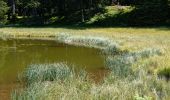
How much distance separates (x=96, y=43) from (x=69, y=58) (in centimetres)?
1025

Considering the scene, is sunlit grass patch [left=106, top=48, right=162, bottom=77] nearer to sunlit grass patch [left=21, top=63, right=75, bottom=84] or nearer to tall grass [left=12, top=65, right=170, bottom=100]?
sunlit grass patch [left=21, top=63, right=75, bottom=84]

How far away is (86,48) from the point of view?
37.9 m

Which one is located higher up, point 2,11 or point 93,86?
point 93,86

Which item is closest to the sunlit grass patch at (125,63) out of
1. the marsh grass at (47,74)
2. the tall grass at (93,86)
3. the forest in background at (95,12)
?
the tall grass at (93,86)

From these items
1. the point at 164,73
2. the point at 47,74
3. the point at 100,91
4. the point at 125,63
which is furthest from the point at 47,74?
the point at 125,63

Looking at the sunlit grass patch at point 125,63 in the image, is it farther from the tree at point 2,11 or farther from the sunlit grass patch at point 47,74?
the tree at point 2,11

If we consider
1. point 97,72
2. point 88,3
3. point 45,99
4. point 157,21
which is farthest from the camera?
point 88,3

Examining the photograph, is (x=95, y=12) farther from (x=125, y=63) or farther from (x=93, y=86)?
(x=93, y=86)

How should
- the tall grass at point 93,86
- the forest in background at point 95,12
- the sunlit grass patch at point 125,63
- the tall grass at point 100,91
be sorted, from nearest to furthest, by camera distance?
the tall grass at point 100,91 < the tall grass at point 93,86 < the sunlit grass patch at point 125,63 < the forest in background at point 95,12

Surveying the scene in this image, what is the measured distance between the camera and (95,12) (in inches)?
3228

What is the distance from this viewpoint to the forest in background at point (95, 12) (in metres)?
72.5

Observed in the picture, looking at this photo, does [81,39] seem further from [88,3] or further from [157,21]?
[88,3]

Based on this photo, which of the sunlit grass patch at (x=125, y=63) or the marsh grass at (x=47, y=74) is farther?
the sunlit grass patch at (x=125, y=63)

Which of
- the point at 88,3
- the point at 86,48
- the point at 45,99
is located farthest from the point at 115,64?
the point at 88,3
